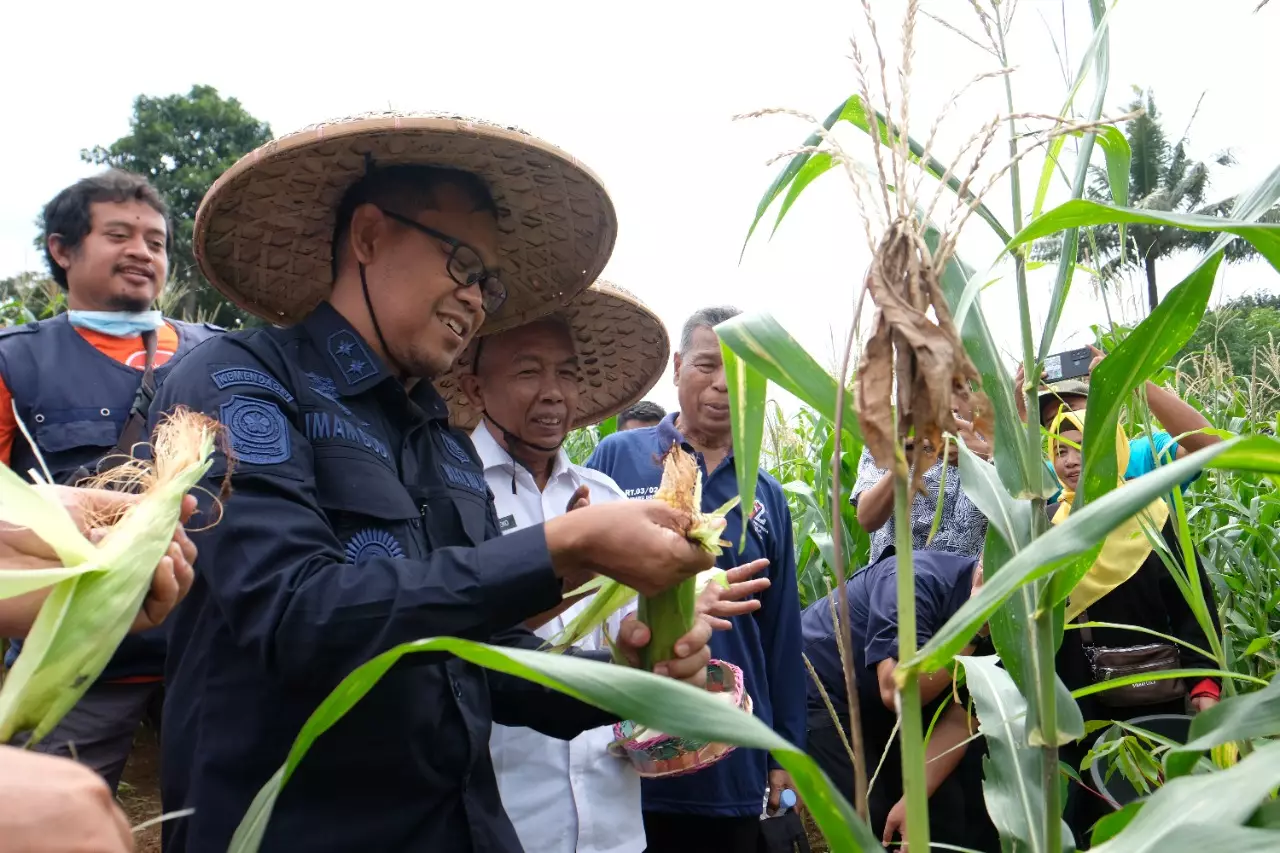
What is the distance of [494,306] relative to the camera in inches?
76.7

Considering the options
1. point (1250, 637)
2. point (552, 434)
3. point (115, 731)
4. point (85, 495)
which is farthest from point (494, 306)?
point (1250, 637)

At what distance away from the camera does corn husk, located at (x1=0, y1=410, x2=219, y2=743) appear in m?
0.87

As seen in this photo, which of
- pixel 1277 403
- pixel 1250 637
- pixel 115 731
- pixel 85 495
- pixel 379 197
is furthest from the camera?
pixel 1277 403

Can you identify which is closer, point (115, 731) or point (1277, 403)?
point (115, 731)

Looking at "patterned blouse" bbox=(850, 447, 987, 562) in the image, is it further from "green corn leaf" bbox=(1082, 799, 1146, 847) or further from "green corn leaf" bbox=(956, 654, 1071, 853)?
"green corn leaf" bbox=(1082, 799, 1146, 847)

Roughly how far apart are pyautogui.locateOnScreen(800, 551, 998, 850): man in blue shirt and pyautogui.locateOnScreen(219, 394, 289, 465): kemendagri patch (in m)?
1.65

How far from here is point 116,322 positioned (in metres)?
2.73

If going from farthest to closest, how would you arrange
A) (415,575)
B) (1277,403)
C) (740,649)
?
(1277,403) → (740,649) → (415,575)

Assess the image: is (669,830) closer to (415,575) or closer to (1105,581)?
(1105,581)

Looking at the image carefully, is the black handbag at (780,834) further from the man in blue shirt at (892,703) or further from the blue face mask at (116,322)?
the blue face mask at (116,322)

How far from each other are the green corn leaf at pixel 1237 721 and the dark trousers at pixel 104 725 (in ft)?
8.09

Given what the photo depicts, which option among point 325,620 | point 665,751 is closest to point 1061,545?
point 325,620

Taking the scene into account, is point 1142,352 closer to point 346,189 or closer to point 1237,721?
point 1237,721

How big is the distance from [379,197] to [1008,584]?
4.55 ft
